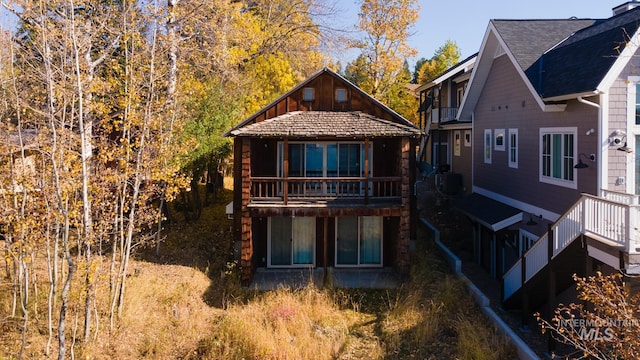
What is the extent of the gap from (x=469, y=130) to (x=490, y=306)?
36.0 ft

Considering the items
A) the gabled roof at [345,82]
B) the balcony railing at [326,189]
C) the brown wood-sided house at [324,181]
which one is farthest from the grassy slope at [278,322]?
the gabled roof at [345,82]

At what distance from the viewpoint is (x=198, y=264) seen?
16.7 m

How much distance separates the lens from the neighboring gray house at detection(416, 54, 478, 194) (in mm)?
23547

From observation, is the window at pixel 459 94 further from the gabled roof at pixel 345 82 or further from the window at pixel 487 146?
the gabled roof at pixel 345 82

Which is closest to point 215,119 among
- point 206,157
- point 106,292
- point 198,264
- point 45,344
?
point 206,157

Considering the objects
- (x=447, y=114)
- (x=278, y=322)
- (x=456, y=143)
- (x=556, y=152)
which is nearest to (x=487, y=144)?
(x=456, y=143)

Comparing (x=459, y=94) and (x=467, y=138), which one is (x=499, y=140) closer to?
(x=467, y=138)

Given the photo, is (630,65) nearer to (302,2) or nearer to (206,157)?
(206,157)

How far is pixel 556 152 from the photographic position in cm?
1437

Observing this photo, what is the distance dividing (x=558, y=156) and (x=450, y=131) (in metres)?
12.5

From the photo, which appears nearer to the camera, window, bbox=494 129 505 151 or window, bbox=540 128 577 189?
window, bbox=540 128 577 189

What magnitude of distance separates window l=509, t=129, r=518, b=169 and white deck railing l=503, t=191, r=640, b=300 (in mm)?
4921

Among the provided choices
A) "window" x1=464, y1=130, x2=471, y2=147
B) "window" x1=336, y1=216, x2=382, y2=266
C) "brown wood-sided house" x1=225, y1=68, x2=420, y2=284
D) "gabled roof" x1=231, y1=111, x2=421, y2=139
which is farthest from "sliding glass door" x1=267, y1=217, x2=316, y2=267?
"window" x1=464, y1=130, x2=471, y2=147

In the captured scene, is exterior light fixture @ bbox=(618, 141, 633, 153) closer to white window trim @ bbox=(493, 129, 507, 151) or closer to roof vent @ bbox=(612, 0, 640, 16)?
white window trim @ bbox=(493, 129, 507, 151)
